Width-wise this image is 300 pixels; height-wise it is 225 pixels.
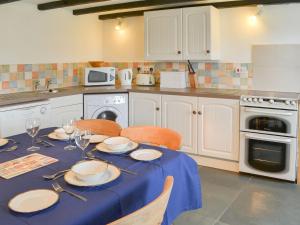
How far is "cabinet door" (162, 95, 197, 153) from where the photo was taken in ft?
12.1

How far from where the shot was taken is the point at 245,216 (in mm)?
2564

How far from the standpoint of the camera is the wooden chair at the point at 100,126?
2.49 m

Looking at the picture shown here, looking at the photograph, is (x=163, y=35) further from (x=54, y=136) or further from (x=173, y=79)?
(x=54, y=136)

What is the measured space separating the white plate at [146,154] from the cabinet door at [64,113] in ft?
7.06

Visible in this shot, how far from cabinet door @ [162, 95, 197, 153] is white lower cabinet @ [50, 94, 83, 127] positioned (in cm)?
108

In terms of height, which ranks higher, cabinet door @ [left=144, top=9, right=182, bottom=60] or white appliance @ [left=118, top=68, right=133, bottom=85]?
cabinet door @ [left=144, top=9, right=182, bottom=60]

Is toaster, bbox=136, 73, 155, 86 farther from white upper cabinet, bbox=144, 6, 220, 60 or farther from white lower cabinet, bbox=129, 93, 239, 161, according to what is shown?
white lower cabinet, bbox=129, 93, 239, 161

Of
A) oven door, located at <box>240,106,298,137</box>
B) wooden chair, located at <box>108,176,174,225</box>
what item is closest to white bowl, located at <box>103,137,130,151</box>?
wooden chair, located at <box>108,176,174,225</box>

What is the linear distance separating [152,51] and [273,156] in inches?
78.9

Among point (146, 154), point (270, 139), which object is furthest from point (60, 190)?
point (270, 139)

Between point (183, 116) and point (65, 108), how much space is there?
1.43 metres

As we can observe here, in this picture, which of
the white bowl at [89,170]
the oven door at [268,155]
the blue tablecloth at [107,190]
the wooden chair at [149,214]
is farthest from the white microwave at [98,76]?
the wooden chair at [149,214]

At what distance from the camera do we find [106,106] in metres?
4.07

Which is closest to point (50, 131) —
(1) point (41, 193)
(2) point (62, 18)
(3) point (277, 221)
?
(1) point (41, 193)
